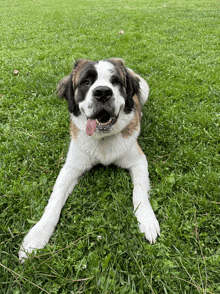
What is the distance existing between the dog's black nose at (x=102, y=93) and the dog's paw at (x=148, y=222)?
110cm

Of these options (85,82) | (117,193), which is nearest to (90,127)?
(85,82)

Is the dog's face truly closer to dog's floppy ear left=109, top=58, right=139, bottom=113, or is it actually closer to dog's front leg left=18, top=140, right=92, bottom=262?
dog's floppy ear left=109, top=58, right=139, bottom=113

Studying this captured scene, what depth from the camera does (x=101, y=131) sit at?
2180 millimetres

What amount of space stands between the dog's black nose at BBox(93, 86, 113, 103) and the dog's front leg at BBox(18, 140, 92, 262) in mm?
657

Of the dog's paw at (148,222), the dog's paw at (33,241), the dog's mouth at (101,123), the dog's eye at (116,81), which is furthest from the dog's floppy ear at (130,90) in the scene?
the dog's paw at (33,241)

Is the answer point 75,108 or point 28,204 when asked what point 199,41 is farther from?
point 28,204

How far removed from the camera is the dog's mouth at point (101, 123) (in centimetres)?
214

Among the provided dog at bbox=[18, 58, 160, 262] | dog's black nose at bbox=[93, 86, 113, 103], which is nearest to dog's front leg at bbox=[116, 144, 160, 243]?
dog at bbox=[18, 58, 160, 262]

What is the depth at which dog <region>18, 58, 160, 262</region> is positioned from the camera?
2.00 metres

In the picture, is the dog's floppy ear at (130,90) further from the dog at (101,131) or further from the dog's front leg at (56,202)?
the dog's front leg at (56,202)

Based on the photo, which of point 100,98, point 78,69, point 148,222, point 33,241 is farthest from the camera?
point 78,69

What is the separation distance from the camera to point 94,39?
7375 mm

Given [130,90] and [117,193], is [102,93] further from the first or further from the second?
[117,193]

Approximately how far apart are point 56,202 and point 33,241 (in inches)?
15.0
